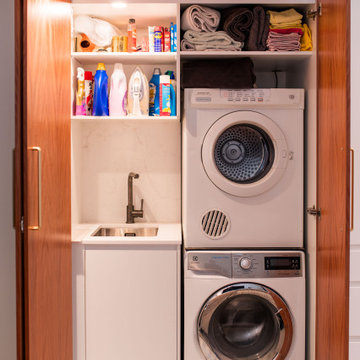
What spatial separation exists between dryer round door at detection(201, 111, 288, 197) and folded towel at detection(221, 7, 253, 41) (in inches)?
17.8

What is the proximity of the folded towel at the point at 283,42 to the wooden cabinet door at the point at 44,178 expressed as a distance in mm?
1135

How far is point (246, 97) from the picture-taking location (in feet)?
7.54

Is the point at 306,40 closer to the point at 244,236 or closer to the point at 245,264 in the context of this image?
the point at 244,236

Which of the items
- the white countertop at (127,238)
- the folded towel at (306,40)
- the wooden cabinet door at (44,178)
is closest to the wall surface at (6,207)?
the wooden cabinet door at (44,178)

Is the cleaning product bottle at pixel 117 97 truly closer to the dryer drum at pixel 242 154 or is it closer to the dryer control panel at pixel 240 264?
the dryer drum at pixel 242 154

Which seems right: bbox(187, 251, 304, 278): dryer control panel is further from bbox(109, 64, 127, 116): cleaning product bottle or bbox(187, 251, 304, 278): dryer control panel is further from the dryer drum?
bbox(109, 64, 127, 116): cleaning product bottle

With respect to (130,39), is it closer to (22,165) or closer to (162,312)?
(22,165)

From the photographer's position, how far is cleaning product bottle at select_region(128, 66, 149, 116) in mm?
2514

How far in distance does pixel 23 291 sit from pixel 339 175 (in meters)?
1.41

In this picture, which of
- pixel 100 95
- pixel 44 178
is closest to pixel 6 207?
pixel 44 178

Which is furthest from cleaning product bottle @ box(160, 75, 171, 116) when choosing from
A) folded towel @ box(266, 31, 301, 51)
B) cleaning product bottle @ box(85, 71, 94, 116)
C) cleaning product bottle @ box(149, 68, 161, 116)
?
folded towel @ box(266, 31, 301, 51)

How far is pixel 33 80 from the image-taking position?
5.57ft

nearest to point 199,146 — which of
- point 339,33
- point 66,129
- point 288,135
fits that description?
point 288,135

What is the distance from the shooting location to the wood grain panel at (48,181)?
1.66 m
